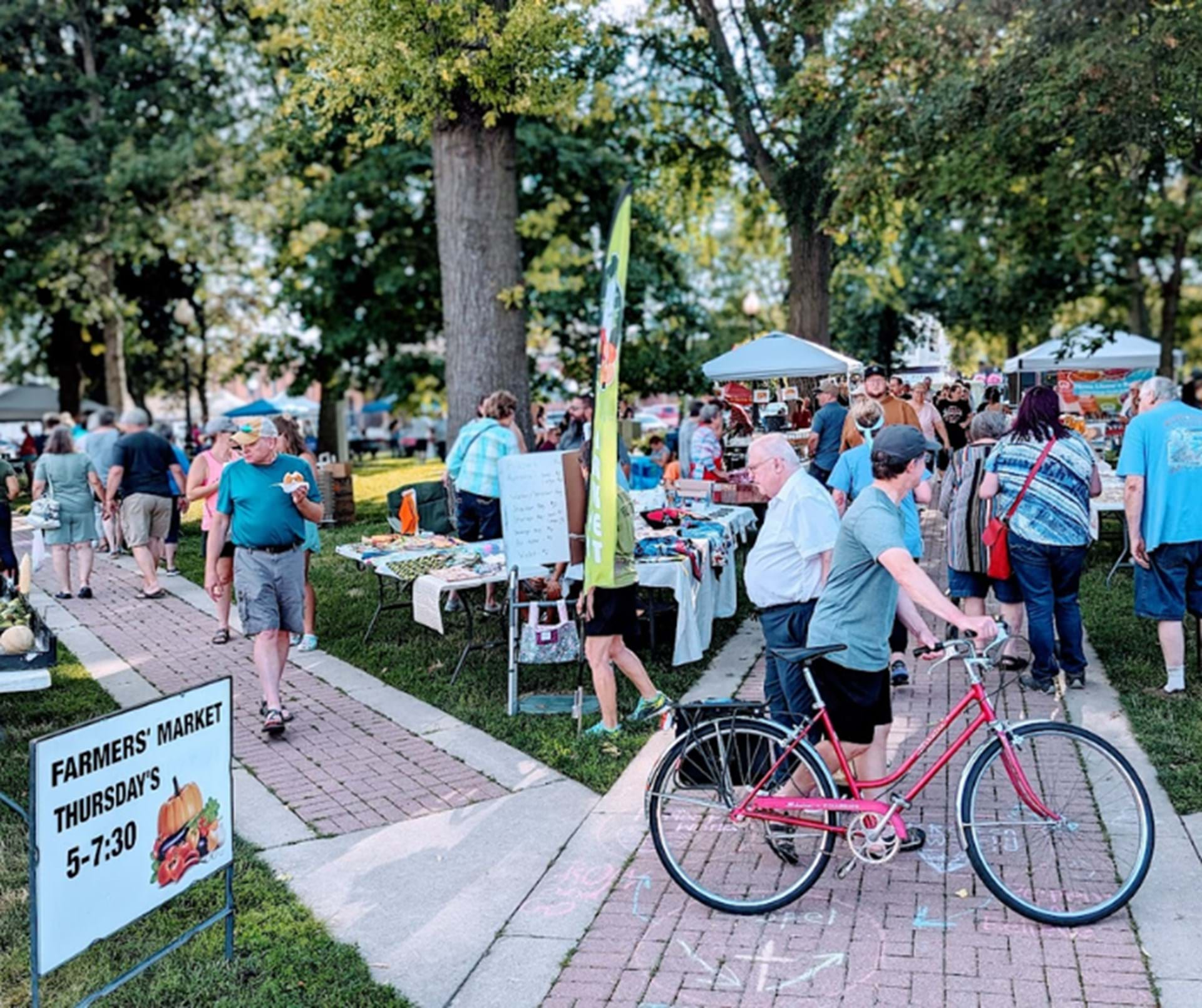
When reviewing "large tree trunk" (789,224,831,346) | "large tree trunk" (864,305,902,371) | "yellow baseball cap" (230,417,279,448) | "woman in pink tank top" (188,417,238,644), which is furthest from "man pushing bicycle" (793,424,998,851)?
"large tree trunk" (864,305,902,371)

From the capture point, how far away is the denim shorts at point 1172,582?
705 cm

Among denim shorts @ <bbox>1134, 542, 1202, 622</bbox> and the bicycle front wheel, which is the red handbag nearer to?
denim shorts @ <bbox>1134, 542, 1202, 622</bbox>

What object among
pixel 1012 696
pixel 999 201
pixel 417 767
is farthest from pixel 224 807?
pixel 999 201

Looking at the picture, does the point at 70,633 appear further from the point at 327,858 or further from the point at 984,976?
the point at 984,976

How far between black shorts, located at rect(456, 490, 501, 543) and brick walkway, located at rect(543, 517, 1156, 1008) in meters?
5.52

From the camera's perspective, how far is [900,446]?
4.61m

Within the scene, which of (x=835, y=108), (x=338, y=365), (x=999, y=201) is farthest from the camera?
(x=338, y=365)

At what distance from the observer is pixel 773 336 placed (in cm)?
1675

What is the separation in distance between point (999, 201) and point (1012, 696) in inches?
527

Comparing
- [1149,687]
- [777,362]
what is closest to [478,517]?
[1149,687]

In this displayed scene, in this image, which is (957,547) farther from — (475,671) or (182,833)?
(182,833)

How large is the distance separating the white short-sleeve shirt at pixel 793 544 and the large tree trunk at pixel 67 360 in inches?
1230

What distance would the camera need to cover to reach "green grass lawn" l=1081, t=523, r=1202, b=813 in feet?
19.0

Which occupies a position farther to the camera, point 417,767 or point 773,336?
point 773,336
